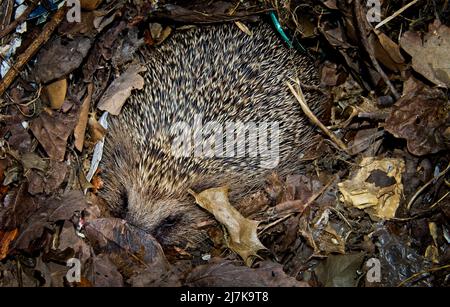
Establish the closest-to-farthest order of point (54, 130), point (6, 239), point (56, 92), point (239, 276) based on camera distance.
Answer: point (239, 276)
point (6, 239)
point (54, 130)
point (56, 92)

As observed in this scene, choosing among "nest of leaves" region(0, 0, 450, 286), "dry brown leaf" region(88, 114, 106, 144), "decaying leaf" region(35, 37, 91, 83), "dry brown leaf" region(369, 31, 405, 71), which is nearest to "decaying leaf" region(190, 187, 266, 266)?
"nest of leaves" region(0, 0, 450, 286)

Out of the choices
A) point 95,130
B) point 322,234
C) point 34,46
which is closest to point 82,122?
point 95,130

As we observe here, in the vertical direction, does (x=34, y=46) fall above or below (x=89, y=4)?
below

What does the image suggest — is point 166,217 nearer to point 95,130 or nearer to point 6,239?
point 95,130

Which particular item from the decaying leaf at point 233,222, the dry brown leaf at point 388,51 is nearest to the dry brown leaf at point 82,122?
the decaying leaf at point 233,222

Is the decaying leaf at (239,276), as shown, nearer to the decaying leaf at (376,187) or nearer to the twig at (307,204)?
the twig at (307,204)

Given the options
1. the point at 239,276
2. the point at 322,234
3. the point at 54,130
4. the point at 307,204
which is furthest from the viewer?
the point at 54,130
